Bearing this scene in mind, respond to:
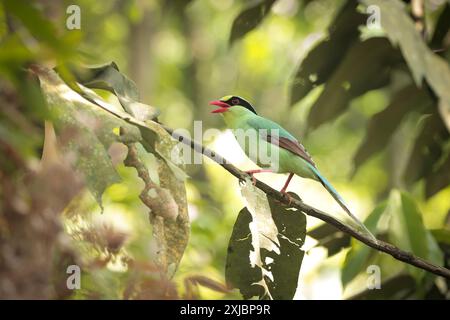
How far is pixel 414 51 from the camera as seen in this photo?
1.72 metres

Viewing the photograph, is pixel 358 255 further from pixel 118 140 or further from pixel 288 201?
pixel 118 140

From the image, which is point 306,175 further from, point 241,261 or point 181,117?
point 181,117

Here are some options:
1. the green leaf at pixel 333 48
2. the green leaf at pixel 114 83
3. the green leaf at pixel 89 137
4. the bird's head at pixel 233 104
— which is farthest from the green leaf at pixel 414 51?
the green leaf at pixel 89 137

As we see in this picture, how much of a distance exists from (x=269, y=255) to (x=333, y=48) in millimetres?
870

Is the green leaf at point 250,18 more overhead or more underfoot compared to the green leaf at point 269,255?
more overhead

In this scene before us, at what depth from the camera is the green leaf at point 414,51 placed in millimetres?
1678

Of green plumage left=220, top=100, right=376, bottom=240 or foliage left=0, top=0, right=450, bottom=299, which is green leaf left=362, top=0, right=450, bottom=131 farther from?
green plumage left=220, top=100, right=376, bottom=240

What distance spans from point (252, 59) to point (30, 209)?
703cm

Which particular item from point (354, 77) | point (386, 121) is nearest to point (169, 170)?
point (354, 77)

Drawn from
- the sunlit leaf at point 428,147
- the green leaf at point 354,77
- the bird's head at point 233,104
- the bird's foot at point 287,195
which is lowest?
the bird's foot at point 287,195

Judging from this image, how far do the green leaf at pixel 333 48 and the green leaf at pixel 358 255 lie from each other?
1.34 ft

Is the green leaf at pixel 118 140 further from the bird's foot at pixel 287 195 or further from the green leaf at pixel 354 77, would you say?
the green leaf at pixel 354 77

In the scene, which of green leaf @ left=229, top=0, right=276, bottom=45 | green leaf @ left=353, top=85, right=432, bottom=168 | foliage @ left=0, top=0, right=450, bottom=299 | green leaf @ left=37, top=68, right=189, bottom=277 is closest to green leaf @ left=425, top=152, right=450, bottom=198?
foliage @ left=0, top=0, right=450, bottom=299
